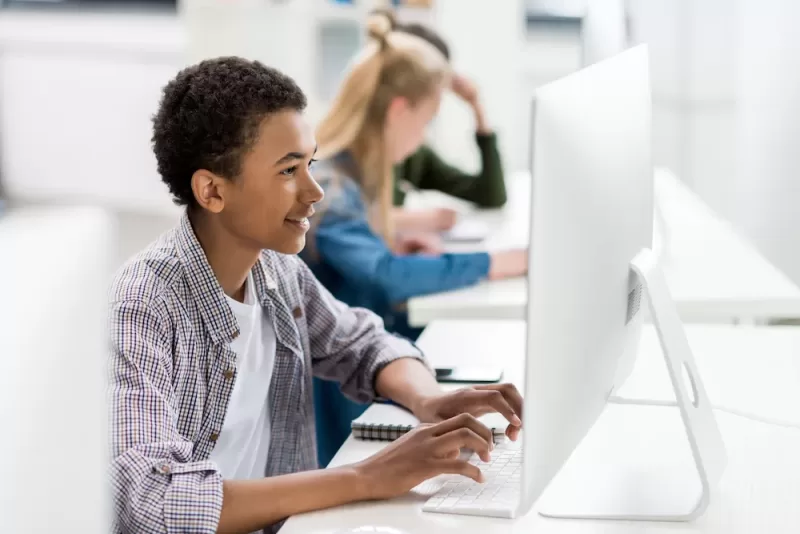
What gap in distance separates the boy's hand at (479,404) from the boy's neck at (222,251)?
0.92ft

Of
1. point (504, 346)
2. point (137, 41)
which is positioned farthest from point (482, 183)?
point (137, 41)

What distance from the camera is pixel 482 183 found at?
260 cm

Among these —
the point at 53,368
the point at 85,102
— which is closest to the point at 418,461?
the point at 53,368

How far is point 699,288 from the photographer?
1.77 m

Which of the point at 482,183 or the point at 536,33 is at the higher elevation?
the point at 536,33

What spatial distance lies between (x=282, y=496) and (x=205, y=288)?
0.89ft

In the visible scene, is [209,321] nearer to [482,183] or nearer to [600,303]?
[600,303]

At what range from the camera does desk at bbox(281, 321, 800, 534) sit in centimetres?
93

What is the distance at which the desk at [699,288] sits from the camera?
170 cm

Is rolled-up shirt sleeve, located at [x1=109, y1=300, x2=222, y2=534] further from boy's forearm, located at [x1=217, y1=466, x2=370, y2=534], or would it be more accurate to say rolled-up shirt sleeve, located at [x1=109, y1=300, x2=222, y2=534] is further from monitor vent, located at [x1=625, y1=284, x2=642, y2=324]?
monitor vent, located at [x1=625, y1=284, x2=642, y2=324]

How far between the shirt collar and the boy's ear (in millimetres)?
38

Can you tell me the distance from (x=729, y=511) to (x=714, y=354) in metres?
0.54

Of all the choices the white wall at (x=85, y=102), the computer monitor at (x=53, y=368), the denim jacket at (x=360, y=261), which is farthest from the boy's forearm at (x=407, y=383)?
the white wall at (x=85, y=102)

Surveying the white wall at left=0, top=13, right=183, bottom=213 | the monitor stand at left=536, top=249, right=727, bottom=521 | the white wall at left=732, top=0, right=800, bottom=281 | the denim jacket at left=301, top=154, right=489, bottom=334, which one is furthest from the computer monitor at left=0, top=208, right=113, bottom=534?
the white wall at left=0, top=13, right=183, bottom=213
